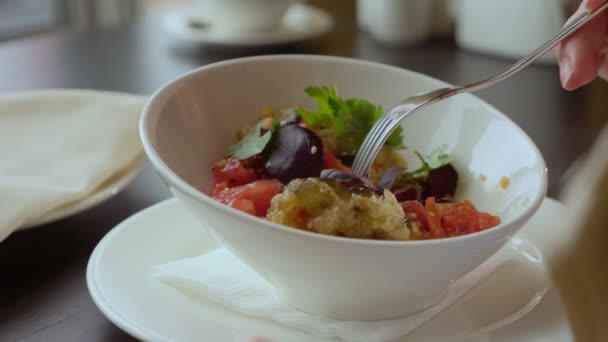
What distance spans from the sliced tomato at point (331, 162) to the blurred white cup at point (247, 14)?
98 centimetres

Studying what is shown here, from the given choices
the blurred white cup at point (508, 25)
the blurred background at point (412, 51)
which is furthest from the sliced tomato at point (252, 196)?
the blurred white cup at point (508, 25)

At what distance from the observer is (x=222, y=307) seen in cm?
71

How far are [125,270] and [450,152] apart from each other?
0.39 metres

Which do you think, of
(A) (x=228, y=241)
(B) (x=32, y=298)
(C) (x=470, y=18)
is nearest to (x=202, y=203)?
(A) (x=228, y=241)

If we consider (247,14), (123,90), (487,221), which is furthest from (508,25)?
(487,221)

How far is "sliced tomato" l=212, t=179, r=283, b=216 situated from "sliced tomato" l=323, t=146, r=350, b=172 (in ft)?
0.26

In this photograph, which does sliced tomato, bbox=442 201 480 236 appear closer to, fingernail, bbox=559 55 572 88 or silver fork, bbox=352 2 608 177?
silver fork, bbox=352 2 608 177

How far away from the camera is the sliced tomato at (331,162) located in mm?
→ 843

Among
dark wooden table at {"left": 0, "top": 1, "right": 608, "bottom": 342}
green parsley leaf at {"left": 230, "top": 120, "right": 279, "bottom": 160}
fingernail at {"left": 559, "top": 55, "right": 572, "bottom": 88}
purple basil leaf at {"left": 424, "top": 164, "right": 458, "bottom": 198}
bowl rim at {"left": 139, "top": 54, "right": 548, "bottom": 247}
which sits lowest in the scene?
dark wooden table at {"left": 0, "top": 1, "right": 608, "bottom": 342}

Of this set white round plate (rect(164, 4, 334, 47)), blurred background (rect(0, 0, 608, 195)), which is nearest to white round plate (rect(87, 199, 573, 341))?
blurred background (rect(0, 0, 608, 195))

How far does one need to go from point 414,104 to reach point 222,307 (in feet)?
0.99

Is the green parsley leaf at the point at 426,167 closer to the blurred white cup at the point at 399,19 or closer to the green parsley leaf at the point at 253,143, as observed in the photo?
the green parsley leaf at the point at 253,143

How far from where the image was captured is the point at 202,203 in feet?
2.05

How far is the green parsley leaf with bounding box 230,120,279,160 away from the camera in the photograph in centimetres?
83
